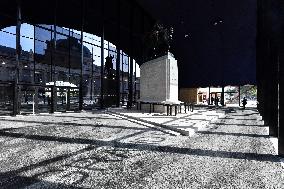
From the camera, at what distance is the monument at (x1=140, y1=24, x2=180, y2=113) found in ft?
58.0

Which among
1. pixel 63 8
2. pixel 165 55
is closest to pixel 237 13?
pixel 165 55

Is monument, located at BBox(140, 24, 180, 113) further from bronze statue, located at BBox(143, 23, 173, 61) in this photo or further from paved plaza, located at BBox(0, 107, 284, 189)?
paved plaza, located at BBox(0, 107, 284, 189)

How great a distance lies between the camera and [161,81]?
18.1 m

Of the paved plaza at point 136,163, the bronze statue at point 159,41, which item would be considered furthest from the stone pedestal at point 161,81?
the paved plaza at point 136,163

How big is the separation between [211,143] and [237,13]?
95.3 feet

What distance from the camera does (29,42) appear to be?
95.7 ft

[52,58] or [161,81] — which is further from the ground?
[52,58]

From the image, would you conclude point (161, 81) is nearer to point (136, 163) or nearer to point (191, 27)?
point (136, 163)

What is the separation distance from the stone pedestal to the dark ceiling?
35.4 ft

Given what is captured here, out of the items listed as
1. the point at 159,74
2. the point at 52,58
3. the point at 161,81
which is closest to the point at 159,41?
the point at 159,74

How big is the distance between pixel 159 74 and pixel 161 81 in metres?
0.69

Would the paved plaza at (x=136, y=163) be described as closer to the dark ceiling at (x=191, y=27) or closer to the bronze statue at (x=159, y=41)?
the bronze statue at (x=159, y=41)

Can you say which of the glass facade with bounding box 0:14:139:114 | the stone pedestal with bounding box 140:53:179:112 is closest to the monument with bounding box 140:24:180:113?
the stone pedestal with bounding box 140:53:179:112

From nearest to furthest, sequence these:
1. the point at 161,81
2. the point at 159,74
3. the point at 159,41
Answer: the point at 161,81 → the point at 159,74 → the point at 159,41
